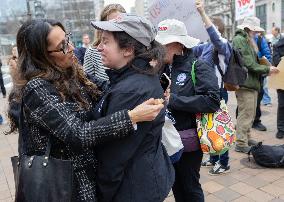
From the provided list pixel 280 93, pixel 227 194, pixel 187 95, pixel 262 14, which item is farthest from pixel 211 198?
pixel 262 14

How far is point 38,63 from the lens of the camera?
68.7 inches

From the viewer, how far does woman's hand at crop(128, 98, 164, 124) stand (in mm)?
1602

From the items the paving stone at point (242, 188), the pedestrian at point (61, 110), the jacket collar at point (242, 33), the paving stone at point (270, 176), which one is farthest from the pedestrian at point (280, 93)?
the pedestrian at point (61, 110)

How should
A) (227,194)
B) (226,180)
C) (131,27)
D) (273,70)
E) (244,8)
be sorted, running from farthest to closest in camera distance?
(244,8), (273,70), (226,180), (227,194), (131,27)

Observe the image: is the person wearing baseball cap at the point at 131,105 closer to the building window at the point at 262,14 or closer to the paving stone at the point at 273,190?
the paving stone at the point at 273,190

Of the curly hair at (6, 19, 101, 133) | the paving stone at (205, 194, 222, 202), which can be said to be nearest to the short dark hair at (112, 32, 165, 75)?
the curly hair at (6, 19, 101, 133)

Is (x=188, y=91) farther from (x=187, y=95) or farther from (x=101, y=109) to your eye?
(x=101, y=109)

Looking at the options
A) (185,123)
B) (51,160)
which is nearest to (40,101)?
(51,160)

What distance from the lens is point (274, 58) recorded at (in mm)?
5422

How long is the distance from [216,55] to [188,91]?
1.55 meters

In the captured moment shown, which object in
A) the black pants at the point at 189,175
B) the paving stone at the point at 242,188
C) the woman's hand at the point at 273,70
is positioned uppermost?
the woman's hand at the point at 273,70

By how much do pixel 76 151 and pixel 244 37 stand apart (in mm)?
3691

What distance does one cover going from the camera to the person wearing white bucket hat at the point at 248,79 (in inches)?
187

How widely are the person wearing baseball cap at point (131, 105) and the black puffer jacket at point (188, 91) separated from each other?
0.76m
